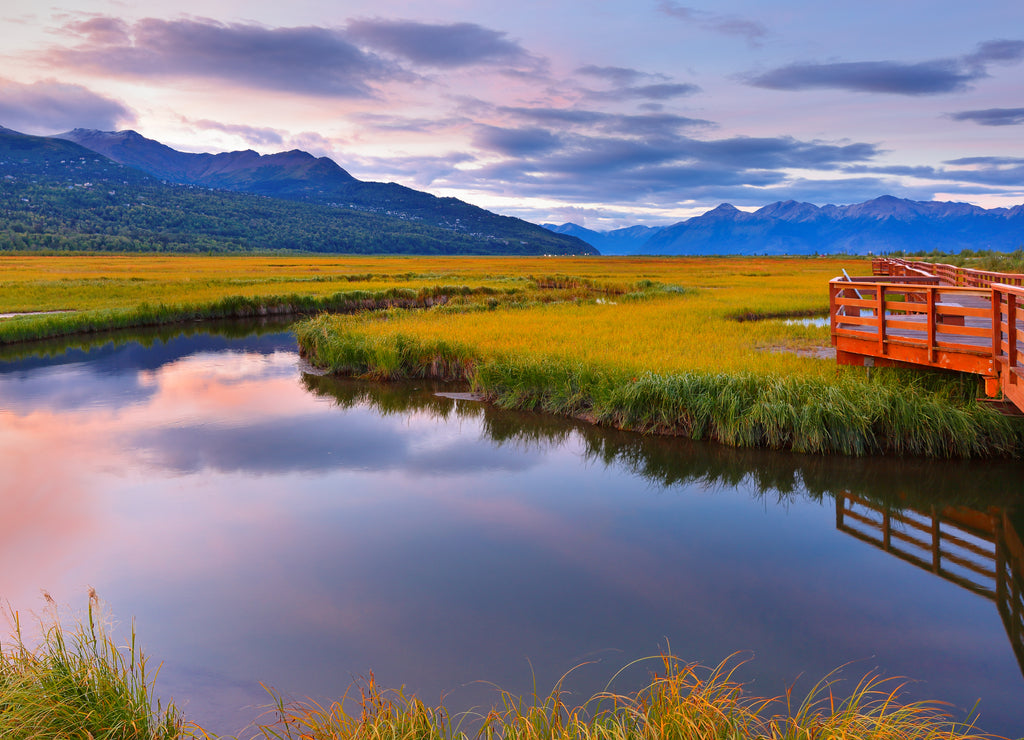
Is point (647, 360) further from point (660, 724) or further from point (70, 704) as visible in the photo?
point (70, 704)

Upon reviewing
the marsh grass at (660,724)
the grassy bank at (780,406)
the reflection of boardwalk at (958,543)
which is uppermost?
the grassy bank at (780,406)

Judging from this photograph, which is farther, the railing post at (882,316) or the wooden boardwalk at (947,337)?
the railing post at (882,316)

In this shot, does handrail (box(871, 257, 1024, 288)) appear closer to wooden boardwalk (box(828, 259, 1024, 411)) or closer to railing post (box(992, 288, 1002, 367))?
wooden boardwalk (box(828, 259, 1024, 411))

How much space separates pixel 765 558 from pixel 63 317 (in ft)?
112

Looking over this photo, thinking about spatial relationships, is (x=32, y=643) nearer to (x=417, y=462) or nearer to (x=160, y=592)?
(x=160, y=592)

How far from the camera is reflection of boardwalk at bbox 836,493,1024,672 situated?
8.25 m

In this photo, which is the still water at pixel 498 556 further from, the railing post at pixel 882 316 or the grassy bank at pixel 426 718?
the railing post at pixel 882 316

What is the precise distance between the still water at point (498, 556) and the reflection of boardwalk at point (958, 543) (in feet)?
0.14

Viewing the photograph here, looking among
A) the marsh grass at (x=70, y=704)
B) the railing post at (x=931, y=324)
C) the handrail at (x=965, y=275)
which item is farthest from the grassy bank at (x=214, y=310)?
the railing post at (x=931, y=324)

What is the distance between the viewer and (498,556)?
9.38 metres

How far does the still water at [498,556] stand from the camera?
6750mm

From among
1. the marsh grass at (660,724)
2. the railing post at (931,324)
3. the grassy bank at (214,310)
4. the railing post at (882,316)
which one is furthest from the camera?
the grassy bank at (214,310)

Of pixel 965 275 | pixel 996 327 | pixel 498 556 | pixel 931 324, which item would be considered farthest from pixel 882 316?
pixel 965 275

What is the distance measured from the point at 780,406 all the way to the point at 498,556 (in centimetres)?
671
